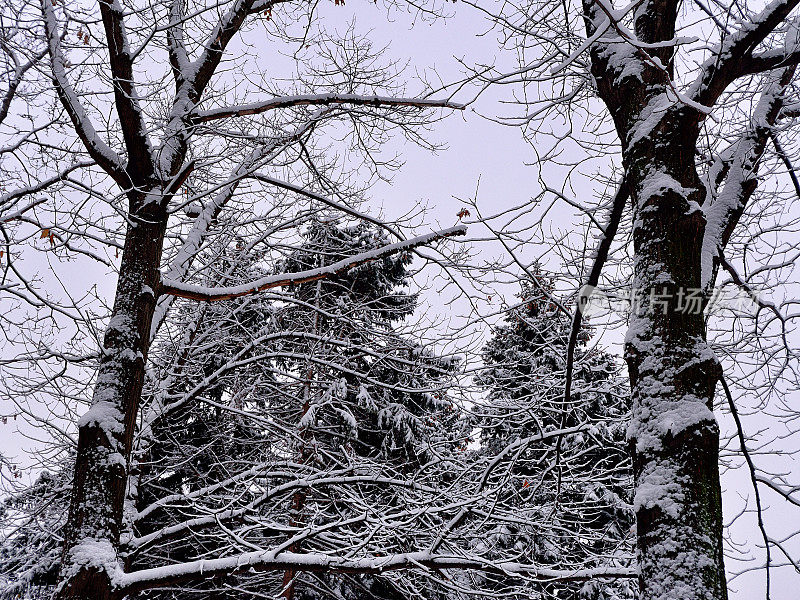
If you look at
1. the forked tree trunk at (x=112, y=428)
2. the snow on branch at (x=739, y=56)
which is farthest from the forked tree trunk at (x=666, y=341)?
the forked tree trunk at (x=112, y=428)

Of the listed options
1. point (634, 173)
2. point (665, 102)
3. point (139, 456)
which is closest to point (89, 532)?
point (139, 456)

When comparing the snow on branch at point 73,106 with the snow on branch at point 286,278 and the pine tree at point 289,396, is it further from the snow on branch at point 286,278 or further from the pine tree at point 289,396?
the pine tree at point 289,396

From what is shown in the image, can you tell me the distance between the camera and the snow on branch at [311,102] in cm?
461

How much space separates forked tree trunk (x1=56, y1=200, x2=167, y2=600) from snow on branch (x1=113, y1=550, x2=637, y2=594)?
311 millimetres

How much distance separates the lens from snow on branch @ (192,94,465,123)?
4.61 m

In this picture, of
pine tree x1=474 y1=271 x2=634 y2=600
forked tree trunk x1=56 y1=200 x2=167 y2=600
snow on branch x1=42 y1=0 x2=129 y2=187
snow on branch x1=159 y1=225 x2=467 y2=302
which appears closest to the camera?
forked tree trunk x1=56 y1=200 x2=167 y2=600

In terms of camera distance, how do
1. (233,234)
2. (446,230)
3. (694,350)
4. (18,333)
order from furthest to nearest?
(233,234) < (18,333) < (446,230) < (694,350)

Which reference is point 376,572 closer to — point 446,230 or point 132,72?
point 446,230

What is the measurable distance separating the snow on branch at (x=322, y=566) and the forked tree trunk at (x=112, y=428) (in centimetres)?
31

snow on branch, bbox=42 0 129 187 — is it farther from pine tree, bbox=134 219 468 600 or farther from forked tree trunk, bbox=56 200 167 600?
pine tree, bbox=134 219 468 600

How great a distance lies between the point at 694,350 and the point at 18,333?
5711 millimetres

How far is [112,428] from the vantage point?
3.82 metres

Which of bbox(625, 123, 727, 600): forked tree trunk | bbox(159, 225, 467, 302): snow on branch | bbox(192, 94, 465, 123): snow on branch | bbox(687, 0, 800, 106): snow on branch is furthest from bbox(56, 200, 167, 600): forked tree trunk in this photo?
bbox(687, 0, 800, 106): snow on branch

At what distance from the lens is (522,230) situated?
4062 millimetres
